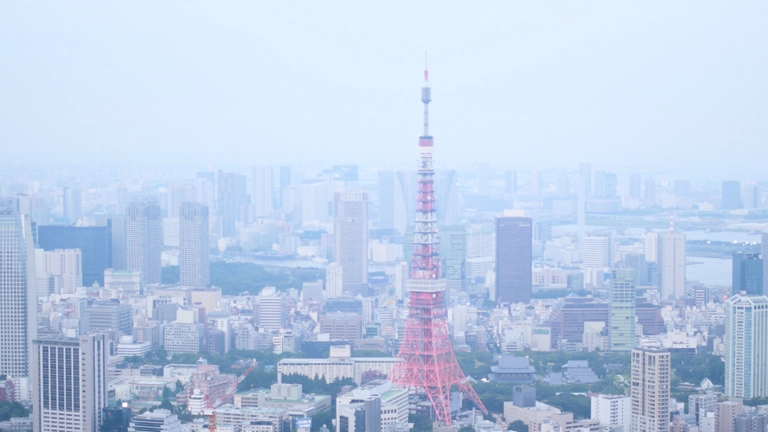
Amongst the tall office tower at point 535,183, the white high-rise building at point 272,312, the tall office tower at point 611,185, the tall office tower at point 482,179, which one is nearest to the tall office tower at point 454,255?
the tall office tower at point 482,179

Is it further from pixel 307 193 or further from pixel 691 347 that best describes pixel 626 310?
pixel 307 193

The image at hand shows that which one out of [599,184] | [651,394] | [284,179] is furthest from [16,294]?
[284,179]

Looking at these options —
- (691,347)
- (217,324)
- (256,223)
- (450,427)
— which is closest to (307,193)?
(256,223)

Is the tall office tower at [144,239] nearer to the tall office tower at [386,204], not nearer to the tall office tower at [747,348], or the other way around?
the tall office tower at [386,204]

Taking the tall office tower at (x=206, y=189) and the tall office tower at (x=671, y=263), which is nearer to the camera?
the tall office tower at (x=671, y=263)

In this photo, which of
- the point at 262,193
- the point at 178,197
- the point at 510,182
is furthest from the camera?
the point at 262,193

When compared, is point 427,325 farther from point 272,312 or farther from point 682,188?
point 682,188
